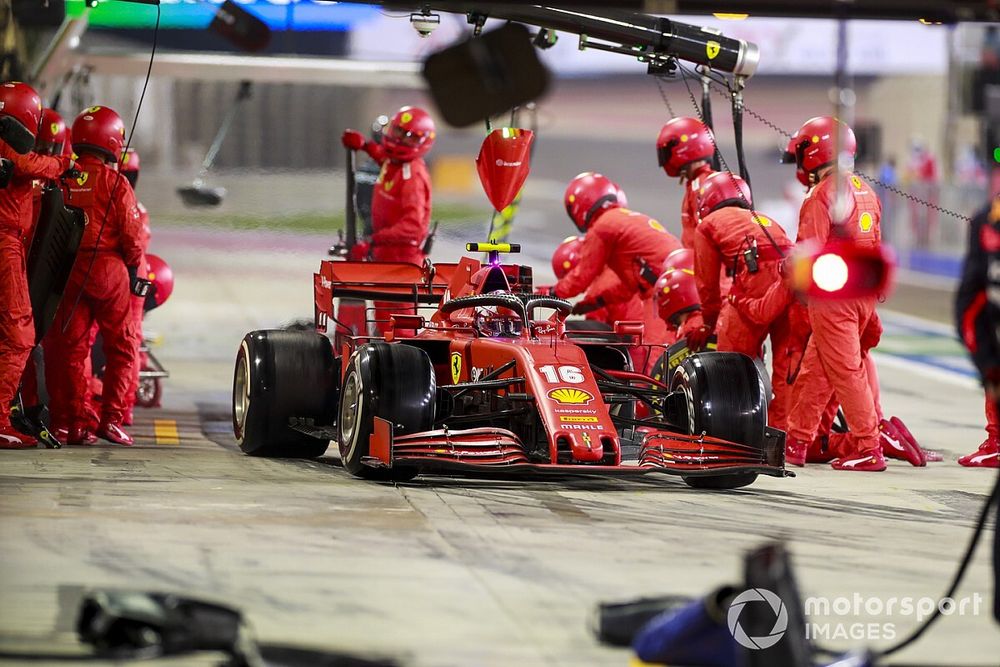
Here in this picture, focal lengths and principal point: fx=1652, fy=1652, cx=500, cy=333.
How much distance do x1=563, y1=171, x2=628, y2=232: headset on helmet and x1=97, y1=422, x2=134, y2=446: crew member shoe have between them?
12.3ft

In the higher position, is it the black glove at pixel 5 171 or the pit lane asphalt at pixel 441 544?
the black glove at pixel 5 171

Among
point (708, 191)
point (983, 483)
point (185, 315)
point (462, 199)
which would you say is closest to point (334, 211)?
point (185, 315)

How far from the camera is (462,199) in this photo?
2409cm

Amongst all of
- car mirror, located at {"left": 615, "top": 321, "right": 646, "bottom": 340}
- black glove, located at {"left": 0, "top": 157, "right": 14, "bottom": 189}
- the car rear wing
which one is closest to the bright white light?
car mirror, located at {"left": 615, "top": 321, "right": 646, "bottom": 340}

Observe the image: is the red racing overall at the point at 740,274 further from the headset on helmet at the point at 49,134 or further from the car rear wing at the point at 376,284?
the headset on helmet at the point at 49,134

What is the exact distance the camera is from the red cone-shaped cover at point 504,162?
1093cm

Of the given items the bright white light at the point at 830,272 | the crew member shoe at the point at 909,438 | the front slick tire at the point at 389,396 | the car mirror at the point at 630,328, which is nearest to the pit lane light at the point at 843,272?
the bright white light at the point at 830,272

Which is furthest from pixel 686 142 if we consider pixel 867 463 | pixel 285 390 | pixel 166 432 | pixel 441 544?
pixel 441 544

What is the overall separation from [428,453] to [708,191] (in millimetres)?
3370

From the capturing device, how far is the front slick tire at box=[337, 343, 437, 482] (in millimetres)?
8734

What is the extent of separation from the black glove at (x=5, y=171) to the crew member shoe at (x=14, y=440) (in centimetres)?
150

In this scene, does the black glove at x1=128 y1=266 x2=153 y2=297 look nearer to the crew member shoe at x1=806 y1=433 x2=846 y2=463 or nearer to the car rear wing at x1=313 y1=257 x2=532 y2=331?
the car rear wing at x1=313 y1=257 x2=532 y2=331

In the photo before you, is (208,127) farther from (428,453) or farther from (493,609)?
(493,609)

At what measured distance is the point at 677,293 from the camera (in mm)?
11188
